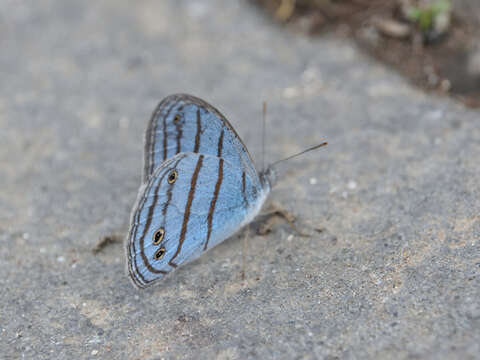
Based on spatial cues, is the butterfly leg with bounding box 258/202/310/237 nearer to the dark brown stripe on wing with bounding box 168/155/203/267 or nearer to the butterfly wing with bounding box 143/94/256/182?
the butterfly wing with bounding box 143/94/256/182

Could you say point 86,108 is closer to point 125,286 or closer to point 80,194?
point 80,194

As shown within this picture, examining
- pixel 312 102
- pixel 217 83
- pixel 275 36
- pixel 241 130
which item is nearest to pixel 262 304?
pixel 241 130

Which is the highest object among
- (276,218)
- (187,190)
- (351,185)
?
(187,190)

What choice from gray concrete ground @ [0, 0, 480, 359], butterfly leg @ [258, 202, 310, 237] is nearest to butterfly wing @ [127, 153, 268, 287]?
gray concrete ground @ [0, 0, 480, 359]

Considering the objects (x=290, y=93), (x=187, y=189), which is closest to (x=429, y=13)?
(x=290, y=93)

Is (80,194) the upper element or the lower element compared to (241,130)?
lower

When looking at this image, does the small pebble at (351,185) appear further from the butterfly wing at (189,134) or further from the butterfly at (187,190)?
the butterfly wing at (189,134)

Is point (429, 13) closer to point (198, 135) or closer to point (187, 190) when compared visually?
point (198, 135)
